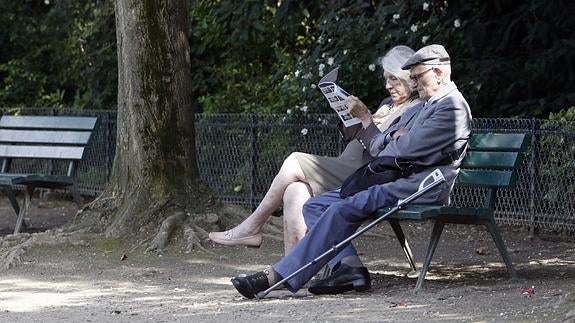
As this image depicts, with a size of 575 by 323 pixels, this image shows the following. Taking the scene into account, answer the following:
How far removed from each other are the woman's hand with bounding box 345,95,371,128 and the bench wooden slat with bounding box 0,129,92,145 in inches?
156

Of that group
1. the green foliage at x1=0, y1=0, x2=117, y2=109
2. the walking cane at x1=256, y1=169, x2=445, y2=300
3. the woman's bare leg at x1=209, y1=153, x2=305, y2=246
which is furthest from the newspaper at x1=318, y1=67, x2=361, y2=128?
the green foliage at x1=0, y1=0, x2=117, y2=109

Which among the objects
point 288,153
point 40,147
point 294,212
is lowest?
point 294,212

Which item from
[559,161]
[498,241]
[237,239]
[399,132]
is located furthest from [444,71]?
[559,161]

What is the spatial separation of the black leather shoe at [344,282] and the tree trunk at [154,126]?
2.28 meters

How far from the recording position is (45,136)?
12.1m

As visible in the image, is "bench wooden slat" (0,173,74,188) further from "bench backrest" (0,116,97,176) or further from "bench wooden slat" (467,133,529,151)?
"bench wooden slat" (467,133,529,151)

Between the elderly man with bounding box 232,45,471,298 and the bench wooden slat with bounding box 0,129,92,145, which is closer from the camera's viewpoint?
the elderly man with bounding box 232,45,471,298

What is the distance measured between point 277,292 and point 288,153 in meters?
4.93

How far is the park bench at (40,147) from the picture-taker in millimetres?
11062

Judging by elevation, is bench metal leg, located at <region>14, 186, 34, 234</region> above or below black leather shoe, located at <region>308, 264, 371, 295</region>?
above

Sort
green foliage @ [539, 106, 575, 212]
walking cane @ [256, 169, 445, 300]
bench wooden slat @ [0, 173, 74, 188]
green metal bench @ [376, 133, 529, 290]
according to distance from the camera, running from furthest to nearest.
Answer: green foliage @ [539, 106, 575, 212] → bench wooden slat @ [0, 173, 74, 188] → green metal bench @ [376, 133, 529, 290] → walking cane @ [256, 169, 445, 300]

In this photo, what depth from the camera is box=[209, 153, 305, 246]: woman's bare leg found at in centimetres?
844

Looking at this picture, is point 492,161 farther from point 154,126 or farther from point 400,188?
point 154,126

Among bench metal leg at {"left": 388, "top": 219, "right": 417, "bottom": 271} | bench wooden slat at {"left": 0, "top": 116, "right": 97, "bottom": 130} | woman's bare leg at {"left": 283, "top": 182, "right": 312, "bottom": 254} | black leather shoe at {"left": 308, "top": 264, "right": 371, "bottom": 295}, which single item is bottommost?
black leather shoe at {"left": 308, "top": 264, "right": 371, "bottom": 295}
